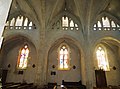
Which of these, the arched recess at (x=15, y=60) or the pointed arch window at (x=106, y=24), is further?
the arched recess at (x=15, y=60)

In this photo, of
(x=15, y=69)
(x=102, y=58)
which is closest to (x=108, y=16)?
(x=102, y=58)

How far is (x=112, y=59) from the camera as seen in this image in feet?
54.5

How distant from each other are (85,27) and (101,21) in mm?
2706

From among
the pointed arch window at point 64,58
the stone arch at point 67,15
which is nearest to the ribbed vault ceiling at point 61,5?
the stone arch at point 67,15

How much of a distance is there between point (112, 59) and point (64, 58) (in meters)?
7.29

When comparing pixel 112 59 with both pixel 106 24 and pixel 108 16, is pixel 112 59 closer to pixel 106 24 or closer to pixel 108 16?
pixel 106 24

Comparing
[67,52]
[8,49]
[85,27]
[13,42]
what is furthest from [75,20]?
[8,49]

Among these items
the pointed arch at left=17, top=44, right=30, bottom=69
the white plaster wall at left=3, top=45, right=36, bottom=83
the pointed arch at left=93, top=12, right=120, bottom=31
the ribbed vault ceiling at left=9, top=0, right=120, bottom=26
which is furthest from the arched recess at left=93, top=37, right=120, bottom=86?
the pointed arch at left=17, top=44, right=30, bottom=69

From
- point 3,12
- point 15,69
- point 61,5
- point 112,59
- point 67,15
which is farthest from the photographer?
point 112,59

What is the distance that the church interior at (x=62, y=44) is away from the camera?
1330 centimetres

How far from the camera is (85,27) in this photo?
14.0 meters

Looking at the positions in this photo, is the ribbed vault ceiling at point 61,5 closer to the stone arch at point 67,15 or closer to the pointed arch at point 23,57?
the stone arch at point 67,15

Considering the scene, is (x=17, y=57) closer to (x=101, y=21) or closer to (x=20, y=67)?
(x=20, y=67)

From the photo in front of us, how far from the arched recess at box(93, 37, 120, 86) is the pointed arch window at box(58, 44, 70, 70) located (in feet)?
13.2
